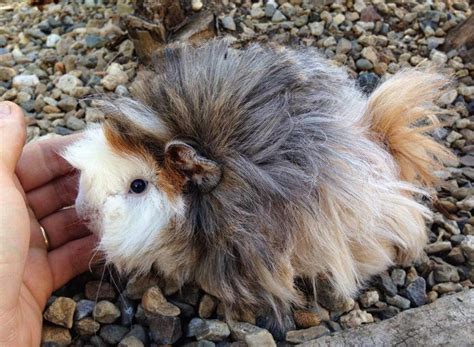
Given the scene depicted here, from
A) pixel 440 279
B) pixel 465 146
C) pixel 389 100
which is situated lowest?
pixel 440 279

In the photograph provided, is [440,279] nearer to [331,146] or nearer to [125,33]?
[331,146]

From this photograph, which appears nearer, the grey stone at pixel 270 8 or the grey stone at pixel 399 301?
the grey stone at pixel 399 301

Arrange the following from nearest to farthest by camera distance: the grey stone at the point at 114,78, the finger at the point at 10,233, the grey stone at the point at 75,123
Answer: the finger at the point at 10,233 → the grey stone at the point at 75,123 → the grey stone at the point at 114,78

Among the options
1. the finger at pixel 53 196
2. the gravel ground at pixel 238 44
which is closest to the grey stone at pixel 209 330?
the gravel ground at pixel 238 44

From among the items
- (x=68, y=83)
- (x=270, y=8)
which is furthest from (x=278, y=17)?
(x=68, y=83)

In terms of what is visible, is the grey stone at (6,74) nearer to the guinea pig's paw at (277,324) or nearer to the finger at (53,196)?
the finger at (53,196)

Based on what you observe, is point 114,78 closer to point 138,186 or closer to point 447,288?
point 138,186

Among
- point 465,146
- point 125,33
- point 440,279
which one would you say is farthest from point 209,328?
point 125,33

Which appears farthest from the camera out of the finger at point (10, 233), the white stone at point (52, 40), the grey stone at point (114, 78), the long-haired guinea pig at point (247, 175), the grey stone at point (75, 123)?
the white stone at point (52, 40)
